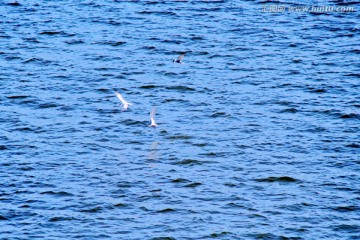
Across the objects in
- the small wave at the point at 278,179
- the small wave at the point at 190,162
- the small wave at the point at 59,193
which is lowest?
the small wave at the point at 278,179

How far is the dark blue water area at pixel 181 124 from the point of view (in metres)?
23.2

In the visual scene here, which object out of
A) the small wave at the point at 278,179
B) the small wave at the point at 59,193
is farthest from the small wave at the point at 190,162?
the small wave at the point at 59,193

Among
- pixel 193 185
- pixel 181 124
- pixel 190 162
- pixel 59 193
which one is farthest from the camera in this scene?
pixel 181 124

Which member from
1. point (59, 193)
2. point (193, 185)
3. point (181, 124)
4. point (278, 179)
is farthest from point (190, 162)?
A: point (59, 193)

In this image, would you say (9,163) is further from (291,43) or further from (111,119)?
(291,43)

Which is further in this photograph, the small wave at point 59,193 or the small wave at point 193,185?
the small wave at point 193,185

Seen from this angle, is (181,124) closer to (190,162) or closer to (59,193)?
(190,162)

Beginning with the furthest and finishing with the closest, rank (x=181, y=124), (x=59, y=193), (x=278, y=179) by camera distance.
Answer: (x=181, y=124)
(x=278, y=179)
(x=59, y=193)

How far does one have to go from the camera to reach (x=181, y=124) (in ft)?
97.7

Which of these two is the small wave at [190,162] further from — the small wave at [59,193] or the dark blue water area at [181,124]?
the small wave at [59,193]

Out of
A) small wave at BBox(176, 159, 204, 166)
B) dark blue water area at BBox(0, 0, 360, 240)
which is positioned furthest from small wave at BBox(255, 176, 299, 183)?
small wave at BBox(176, 159, 204, 166)

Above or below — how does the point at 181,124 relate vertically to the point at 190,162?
above

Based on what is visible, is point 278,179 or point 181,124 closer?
point 278,179

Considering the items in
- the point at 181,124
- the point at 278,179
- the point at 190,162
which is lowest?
the point at 278,179
